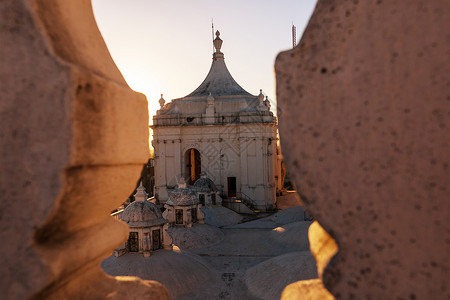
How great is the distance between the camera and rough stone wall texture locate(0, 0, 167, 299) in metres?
1.41

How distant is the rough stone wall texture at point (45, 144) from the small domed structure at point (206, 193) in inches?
871

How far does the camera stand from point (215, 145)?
27.1 m

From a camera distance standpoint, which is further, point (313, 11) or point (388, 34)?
point (313, 11)

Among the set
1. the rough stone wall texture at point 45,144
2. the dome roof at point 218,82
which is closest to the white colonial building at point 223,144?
the dome roof at point 218,82

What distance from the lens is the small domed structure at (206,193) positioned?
2366cm

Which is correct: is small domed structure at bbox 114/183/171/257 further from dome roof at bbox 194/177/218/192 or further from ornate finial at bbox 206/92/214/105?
ornate finial at bbox 206/92/214/105

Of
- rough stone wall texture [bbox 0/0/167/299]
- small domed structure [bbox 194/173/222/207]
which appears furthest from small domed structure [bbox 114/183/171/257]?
rough stone wall texture [bbox 0/0/167/299]

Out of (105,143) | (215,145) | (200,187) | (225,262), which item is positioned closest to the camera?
(105,143)

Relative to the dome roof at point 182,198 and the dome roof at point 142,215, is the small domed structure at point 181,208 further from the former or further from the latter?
the dome roof at point 142,215

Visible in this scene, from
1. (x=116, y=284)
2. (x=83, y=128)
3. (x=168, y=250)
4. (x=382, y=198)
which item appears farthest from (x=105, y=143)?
(x=168, y=250)

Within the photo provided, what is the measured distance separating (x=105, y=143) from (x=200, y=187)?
22505mm

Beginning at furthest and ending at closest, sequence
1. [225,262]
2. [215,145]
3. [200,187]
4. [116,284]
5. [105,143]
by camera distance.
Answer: [215,145]
[200,187]
[225,262]
[116,284]
[105,143]

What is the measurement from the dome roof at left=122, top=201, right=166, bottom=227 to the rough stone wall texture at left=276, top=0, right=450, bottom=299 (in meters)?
13.4

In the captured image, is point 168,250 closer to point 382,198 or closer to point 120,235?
point 120,235
